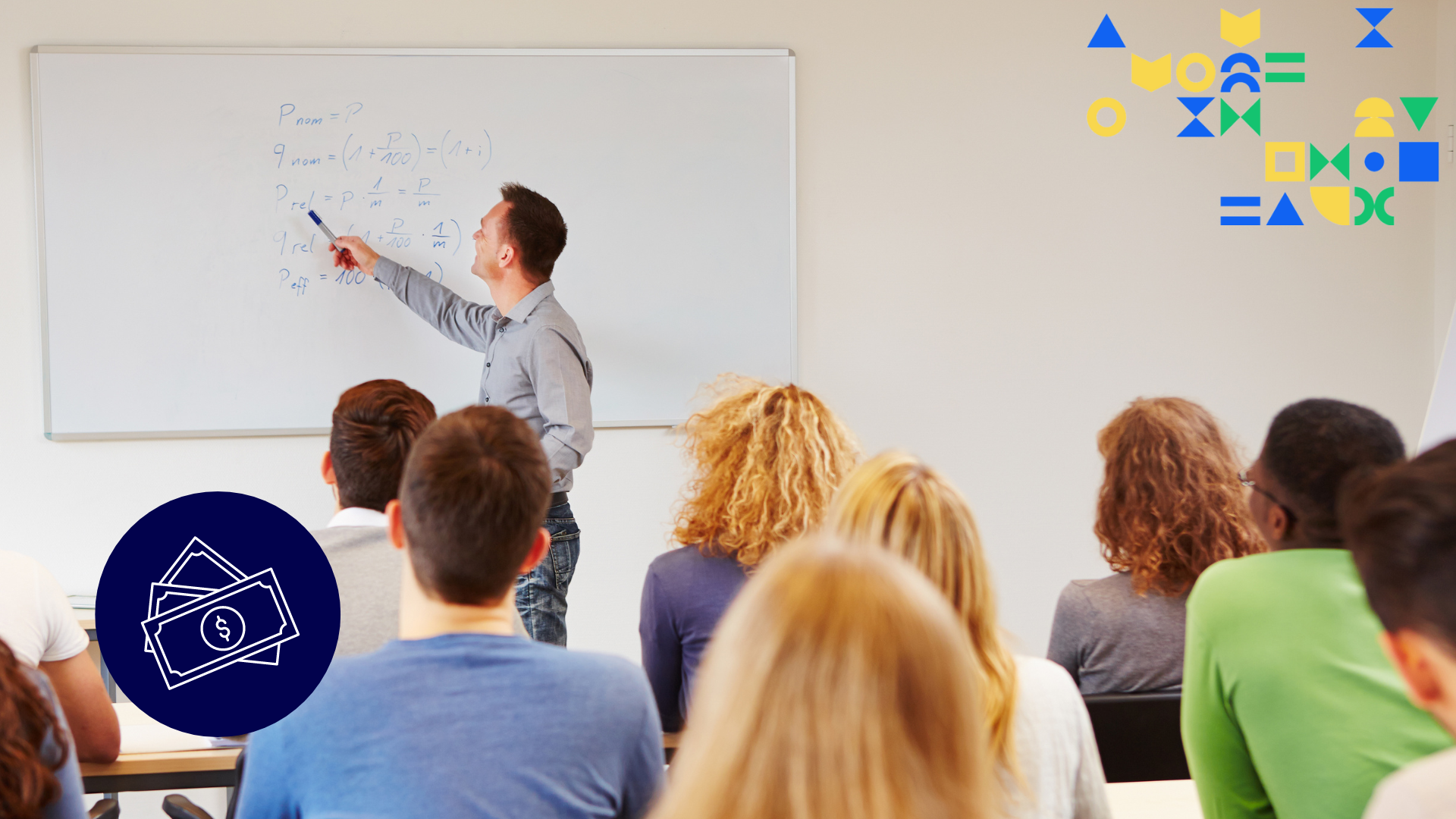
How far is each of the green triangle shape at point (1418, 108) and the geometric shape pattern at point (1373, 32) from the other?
0.21m

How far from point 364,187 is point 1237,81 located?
3.01 meters

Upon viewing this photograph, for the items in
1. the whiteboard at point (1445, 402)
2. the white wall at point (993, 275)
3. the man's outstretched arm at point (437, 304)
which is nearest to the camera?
→ the whiteboard at point (1445, 402)

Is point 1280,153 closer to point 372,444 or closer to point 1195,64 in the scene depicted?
point 1195,64

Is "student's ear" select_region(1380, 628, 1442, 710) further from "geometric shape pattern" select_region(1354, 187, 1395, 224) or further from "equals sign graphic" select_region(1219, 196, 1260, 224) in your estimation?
"geometric shape pattern" select_region(1354, 187, 1395, 224)

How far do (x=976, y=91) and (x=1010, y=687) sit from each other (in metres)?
2.80

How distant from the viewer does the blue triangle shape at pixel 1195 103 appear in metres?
3.48

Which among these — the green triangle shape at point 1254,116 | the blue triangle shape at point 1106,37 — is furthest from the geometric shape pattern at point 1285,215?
the blue triangle shape at point 1106,37

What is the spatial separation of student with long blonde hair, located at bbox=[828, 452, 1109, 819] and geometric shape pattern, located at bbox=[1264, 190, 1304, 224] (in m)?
3.03

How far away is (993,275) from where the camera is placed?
3.47 meters

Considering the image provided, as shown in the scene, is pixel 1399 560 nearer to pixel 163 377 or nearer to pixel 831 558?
pixel 831 558

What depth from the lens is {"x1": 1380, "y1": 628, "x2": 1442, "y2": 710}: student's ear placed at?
790 mm

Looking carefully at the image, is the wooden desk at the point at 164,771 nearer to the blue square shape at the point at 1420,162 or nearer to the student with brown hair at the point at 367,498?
the student with brown hair at the point at 367,498

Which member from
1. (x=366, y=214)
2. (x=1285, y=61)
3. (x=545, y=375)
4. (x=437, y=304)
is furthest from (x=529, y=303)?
(x=1285, y=61)

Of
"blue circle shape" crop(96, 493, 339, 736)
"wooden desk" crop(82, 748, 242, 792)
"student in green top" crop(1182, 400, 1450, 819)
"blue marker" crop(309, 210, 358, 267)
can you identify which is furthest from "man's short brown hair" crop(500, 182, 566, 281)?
"blue circle shape" crop(96, 493, 339, 736)
